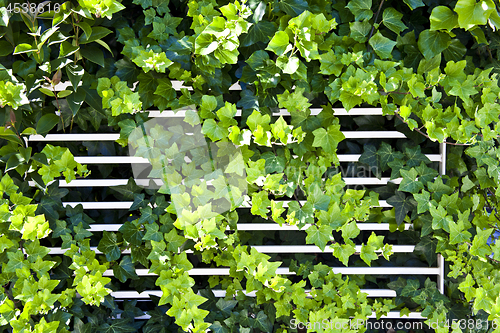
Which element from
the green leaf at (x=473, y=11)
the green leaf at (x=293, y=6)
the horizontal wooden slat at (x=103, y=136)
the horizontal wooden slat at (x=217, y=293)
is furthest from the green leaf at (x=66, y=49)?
the green leaf at (x=473, y=11)

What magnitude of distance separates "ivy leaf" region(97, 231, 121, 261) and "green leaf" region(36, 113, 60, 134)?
52cm

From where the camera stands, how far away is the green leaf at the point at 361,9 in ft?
4.50

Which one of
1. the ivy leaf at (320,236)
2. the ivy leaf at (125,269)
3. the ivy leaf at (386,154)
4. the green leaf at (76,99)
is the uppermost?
the green leaf at (76,99)

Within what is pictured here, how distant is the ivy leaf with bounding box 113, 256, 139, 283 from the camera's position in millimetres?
1598

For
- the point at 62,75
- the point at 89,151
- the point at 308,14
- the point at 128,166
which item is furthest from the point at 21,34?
the point at 308,14

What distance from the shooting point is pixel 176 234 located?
1.49 metres

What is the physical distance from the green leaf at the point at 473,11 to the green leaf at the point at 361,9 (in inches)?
12.0

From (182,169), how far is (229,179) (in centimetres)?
21

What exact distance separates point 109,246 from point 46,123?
0.61m

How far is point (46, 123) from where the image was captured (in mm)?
1480

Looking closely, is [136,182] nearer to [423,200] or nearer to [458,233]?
[423,200]

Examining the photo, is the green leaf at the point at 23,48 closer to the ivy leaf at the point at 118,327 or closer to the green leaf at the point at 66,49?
the green leaf at the point at 66,49

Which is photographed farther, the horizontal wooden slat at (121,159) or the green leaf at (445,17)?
the horizontal wooden slat at (121,159)

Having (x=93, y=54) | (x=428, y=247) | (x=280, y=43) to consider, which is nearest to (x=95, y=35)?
(x=93, y=54)
